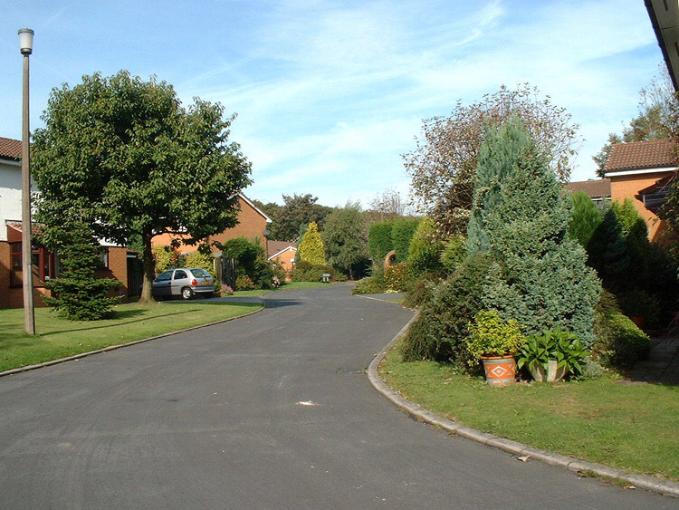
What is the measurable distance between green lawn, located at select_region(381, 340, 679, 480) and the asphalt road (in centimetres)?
47

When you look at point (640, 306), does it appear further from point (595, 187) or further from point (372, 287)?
point (595, 187)

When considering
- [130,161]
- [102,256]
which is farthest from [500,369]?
[102,256]

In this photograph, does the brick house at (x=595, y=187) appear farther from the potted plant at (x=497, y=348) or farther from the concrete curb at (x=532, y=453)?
the concrete curb at (x=532, y=453)

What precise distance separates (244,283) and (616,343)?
36.6 metres

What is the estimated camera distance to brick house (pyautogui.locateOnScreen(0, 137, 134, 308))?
26812mm

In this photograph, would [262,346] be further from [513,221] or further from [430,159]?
[430,159]

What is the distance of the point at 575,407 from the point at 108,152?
2012 cm

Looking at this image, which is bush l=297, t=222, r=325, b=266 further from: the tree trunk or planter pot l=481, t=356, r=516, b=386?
planter pot l=481, t=356, r=516, b=386

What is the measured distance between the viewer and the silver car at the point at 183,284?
116ft

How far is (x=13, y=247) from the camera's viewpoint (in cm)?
2731

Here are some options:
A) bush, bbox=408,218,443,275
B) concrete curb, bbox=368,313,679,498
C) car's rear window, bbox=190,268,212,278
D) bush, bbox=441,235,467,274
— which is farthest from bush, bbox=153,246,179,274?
concrete curb, bbox=368,313,679,498

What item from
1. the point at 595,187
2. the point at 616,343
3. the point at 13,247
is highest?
the point at 595,187

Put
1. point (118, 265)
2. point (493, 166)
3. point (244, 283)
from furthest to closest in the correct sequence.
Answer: point (244, 283) → point (118, 265) → point (493, 166)

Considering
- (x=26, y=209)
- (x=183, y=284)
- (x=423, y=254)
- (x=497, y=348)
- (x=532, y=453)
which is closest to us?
(x=532, y=453)
